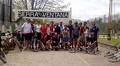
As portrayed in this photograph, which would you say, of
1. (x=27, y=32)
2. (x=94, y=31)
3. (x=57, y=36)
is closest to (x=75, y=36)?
(x=57, y=36)

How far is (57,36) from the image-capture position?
75.9 feet

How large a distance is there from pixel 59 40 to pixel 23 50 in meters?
2.41

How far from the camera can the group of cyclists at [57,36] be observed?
74.0ft

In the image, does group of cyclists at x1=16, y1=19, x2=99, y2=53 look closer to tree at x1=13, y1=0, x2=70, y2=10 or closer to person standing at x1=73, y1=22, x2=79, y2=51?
person standing at x1=73, y1=22, x2=79, y2=51

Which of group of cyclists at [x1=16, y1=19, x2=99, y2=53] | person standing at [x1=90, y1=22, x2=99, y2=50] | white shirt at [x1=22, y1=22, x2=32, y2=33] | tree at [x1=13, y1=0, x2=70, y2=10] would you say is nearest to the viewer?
white shirt at [x1=22, y1=22, x2=32, y2=33]

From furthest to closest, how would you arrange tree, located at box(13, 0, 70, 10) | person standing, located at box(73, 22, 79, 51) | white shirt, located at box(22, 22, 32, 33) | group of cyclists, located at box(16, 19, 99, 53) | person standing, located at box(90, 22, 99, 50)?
tree, located at box(13, 0, 70, 10)
person standing, located at box(73, 22, 79, 51)
person standing, located at box(90, 22, 99, 50)
group of cyclists, located at box(16, 19, 99, 53)
white shirt, located at box(22, 22, 32, 33)

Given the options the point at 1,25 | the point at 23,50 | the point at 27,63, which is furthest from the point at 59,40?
the point at 27,63

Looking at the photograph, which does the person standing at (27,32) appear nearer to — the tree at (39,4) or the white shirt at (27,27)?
the white shirt at (27,27)

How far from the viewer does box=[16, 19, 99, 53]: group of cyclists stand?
22.6 metres

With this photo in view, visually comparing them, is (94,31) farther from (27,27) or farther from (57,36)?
(27,27)

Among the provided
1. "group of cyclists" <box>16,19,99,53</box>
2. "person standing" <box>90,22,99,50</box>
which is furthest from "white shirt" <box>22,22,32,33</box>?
"person standing" <box>90,22,99,50</box>

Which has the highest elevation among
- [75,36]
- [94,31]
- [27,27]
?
[27,27]

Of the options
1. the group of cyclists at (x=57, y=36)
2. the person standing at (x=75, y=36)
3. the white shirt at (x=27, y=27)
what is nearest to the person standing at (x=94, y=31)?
the group of cyclists at (x=57, y=36)

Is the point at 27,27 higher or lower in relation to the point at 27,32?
higher
